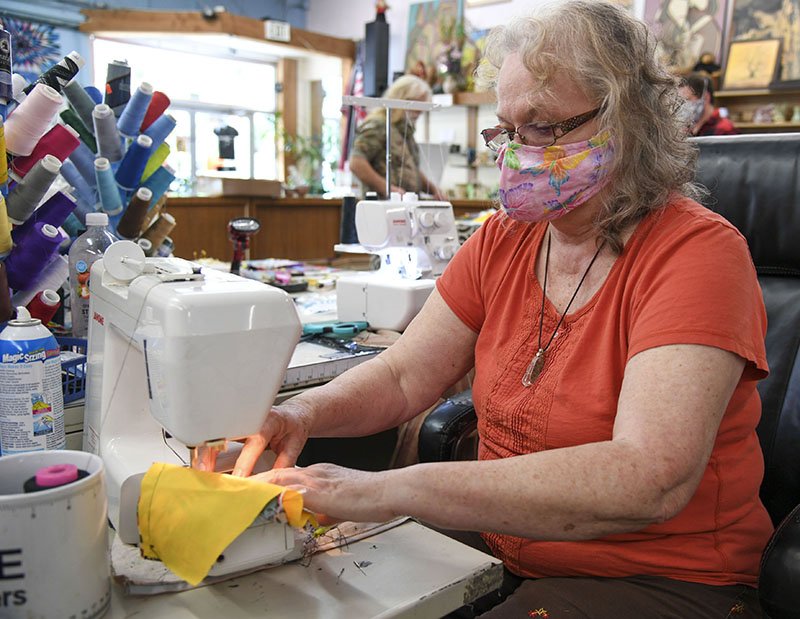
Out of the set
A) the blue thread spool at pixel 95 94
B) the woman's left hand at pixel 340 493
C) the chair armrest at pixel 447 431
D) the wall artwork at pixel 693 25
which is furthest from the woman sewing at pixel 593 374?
the wall artwork at pixel 693 25

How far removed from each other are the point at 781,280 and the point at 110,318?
1135 millimetres

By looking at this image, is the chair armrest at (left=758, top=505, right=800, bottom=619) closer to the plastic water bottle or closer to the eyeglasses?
the eyeglasses

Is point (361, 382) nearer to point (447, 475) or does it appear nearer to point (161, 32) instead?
point (447, 475)

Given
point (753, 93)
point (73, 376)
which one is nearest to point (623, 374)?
point (73, 376)

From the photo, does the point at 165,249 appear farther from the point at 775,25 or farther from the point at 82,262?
the point at 775,25

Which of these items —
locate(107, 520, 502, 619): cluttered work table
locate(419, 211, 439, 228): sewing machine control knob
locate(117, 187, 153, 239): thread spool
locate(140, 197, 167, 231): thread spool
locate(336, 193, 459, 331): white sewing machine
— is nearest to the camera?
locate(107, 520, 502, 619): cluttered work table

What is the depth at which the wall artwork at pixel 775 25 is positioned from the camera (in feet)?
16.5

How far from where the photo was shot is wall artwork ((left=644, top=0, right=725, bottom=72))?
17.9ft

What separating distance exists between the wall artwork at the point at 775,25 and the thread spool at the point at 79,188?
4.95 m

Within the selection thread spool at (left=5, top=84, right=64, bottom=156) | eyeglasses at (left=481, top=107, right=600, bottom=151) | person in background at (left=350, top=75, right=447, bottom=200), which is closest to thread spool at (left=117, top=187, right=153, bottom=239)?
thread spool at (left=5, top=84, right=64, bottom=156)

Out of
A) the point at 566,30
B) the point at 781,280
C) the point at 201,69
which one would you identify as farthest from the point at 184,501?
the point at 201,69

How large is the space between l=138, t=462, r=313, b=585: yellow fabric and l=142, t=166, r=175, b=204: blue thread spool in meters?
1.05

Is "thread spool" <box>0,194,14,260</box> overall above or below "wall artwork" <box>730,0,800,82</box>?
below

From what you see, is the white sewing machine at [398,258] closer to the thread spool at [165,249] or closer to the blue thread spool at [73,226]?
the thread spool at [165,249]
